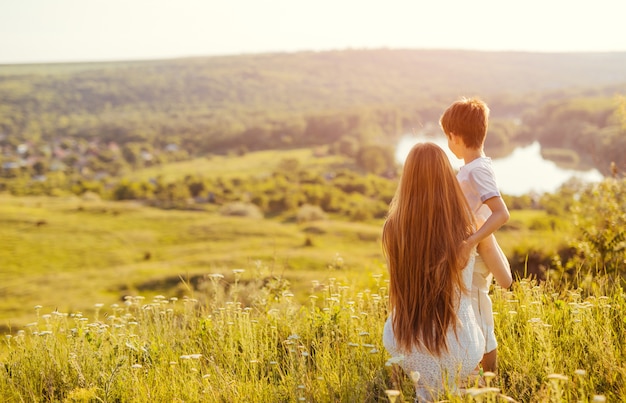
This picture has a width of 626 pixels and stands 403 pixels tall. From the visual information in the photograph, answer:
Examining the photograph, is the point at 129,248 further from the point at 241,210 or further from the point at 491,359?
the point at 491,359

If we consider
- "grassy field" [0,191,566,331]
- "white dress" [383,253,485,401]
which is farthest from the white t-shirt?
"grassy field" [0,191,566,331]

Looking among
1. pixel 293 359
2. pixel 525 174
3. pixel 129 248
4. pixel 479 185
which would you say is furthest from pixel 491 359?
pixel 129 248

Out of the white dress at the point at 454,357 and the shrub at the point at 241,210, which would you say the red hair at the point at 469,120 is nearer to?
the white dress at the point at 454,357

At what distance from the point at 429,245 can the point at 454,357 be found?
0.61 metres

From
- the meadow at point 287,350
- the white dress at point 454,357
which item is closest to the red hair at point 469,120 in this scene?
the white dress at point 454,357

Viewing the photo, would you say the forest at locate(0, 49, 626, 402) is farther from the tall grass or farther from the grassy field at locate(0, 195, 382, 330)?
the grassy field at locate(0, 195, 382, 330)

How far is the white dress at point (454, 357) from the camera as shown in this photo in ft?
10.2

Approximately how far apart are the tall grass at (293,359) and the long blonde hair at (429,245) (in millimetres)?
298

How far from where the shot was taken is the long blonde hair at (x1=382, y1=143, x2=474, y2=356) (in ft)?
10.3

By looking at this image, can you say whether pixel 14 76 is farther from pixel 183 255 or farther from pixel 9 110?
pixel 183 255

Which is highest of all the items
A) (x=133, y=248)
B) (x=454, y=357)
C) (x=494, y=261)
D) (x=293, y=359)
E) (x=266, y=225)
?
Result: (x=494, y=261)

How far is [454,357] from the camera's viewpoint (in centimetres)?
312

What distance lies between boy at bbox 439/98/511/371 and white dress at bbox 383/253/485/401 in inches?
8.1

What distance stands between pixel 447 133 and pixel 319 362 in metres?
1.60
